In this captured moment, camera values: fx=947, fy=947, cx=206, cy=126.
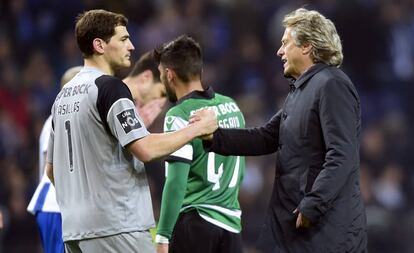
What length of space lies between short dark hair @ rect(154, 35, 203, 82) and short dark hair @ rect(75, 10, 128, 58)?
2.32ft

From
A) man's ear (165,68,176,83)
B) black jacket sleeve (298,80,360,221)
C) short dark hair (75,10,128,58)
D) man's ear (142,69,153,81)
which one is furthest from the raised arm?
man's ear (142,69,153,81)

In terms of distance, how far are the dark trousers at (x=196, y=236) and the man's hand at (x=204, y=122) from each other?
0.71m

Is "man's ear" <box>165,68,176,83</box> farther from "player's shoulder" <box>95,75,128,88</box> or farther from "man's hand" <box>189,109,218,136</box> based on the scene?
"player's shoulder" <box>95,75,128,88</box>

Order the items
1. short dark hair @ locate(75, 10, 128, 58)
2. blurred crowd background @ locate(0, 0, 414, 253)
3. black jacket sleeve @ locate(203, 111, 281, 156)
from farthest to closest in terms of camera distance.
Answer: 1. blurred crowd background @ locate(0, 0, 414, 253)
2. black jacket sleeve @ locate(203, 111, 281, 156)
3. short dark hair @ locate(75, 10, 128, 58)

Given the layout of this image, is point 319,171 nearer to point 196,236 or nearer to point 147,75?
point 196,236

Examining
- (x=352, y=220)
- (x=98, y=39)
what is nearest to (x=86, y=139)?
(x=98, y=39)

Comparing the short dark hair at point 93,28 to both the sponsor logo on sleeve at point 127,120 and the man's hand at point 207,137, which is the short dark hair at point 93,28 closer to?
A: the sponsor logo on sleeve at point 127,120

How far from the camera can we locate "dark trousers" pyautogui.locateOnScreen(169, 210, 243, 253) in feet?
17.5

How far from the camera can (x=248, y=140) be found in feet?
16.4

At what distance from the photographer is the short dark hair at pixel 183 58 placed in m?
5.49

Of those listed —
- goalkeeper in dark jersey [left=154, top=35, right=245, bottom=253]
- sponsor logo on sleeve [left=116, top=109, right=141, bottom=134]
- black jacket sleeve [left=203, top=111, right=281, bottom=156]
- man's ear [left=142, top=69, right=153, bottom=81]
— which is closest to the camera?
sponsor logo on sleeve [left=116, top=109, right=141, bottom=134]

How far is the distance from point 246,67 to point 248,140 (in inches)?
253

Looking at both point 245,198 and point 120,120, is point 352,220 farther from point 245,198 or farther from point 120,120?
point 245,198

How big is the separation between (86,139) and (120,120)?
0.22 m
